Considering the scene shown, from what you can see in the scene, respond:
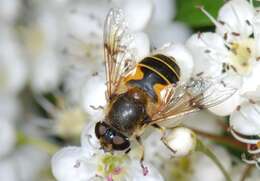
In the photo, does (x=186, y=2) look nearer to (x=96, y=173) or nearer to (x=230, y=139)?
(x=230, y=139)

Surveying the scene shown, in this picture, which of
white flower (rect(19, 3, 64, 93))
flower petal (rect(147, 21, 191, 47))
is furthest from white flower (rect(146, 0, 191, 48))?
white flower (rect(19, 3, 64, 93))

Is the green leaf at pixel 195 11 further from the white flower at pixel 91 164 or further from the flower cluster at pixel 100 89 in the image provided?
the white flower at pixel 91 164

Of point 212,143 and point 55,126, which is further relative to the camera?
point 55,126

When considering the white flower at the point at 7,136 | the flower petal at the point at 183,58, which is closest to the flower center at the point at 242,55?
the flower petal at the point at 183,58

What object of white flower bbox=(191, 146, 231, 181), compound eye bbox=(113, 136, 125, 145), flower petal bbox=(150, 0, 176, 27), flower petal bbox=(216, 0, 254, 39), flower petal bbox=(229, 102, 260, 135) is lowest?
white flower bbox=(191, 146, 231, 181)

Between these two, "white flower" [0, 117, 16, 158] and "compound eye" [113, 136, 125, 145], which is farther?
"white flower" [0, 117, 16, 158]

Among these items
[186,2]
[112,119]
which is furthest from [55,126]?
[112,119]

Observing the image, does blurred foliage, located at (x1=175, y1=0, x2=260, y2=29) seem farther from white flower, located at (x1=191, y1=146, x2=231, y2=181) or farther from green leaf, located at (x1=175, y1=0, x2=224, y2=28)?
white flower, located at (x1=191, y1=146, x2=231, y2=181)
